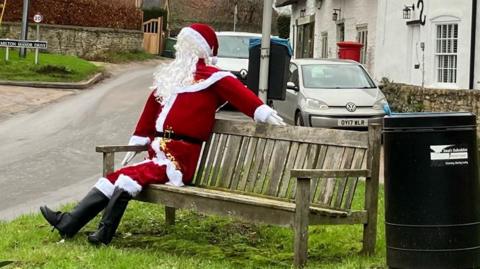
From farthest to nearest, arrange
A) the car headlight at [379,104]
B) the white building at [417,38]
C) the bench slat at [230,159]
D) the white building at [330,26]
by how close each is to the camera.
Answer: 1. the white building at [330,26]
2. the white building at [417,38]
3. the car headlight at [379,104]
4. the bench slat at [230,159]

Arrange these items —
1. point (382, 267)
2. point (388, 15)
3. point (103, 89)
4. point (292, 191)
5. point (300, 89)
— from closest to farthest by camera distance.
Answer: point (382, 267), point (292, 191), point (300, 89), point (388, 15), point (103, 89)

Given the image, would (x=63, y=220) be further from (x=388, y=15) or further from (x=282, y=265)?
(x=388, y=15)

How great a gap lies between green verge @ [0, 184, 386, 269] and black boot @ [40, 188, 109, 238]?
4.6 inches

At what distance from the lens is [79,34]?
1516 inches

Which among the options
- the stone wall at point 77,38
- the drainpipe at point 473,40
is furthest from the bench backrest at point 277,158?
the stone wall at point 77,38

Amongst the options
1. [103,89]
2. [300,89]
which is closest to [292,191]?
[300,89]

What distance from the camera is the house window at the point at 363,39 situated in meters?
23.5

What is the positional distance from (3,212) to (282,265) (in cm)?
381

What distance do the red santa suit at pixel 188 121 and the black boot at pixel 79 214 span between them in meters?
0.19

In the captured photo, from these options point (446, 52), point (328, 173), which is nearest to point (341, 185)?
point (328, 173)

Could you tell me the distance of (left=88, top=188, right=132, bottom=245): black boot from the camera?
19.6 feet

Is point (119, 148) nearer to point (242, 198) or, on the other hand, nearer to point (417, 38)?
point (242, 198)

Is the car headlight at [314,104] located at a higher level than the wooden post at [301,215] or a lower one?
higher

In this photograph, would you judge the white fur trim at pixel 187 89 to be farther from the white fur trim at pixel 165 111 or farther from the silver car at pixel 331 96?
the silver car at pixel 331 96
